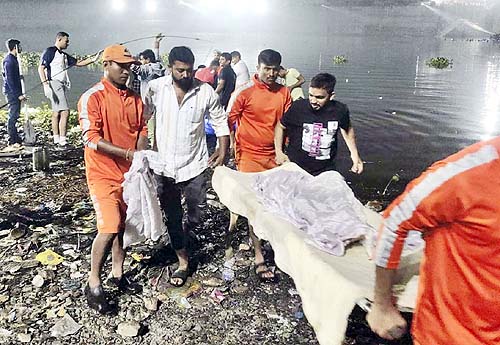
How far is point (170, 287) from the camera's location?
4418 mm

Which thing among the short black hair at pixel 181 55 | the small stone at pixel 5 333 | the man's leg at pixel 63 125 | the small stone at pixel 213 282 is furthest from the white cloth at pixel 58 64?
the small stone at pixel 5 333

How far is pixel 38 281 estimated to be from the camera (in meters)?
4.37

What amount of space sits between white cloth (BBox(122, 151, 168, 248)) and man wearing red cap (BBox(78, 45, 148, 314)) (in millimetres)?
76

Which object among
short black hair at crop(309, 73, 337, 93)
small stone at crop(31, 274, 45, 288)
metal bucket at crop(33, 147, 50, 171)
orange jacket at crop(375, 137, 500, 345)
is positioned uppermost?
short black hair at crop(309, 73, 337, 93)

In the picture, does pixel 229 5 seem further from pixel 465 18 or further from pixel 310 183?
pixel 310 183

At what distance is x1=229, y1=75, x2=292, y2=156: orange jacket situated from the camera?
4.95 m

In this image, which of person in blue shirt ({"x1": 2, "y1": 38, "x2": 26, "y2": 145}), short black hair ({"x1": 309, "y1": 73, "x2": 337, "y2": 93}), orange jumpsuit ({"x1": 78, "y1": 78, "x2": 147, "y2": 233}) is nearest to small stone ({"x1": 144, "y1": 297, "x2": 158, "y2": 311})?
orange jumpsuit ({"x1": 78, "y1": 78, "x2": 147, "y2": 233})

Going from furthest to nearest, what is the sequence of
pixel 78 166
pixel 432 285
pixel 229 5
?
pixel 229 5 < pixel 78 166 < pixel 432 285

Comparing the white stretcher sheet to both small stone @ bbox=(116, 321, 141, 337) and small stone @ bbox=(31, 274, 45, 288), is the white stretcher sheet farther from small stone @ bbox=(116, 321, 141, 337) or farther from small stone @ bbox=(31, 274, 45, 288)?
small stone @ bbox=(31, 274, 45, 288)

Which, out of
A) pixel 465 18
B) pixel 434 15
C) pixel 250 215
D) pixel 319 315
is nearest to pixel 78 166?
pixel 250 215

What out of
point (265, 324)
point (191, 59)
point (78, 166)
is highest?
point (191, 59)

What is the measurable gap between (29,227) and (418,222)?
499cm

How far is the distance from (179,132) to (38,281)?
1.91 m

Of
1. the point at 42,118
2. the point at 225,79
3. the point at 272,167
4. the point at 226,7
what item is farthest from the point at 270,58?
the point at 226,7
